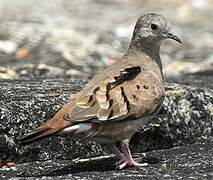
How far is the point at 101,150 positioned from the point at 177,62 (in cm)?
463

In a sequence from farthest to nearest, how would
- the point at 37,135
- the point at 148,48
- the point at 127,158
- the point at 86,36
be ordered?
the point at 86,36
the point at 148,48
the point at 127,158
the point at 37,135

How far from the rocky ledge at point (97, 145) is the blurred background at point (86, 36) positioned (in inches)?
66.9

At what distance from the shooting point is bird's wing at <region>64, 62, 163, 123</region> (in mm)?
5625

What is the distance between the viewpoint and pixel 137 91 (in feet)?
19.5

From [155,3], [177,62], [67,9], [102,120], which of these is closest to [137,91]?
[102,120]

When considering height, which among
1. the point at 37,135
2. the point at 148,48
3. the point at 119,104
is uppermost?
the point at 148,48

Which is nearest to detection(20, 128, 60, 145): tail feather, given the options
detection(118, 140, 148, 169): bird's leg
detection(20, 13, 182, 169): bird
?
detection(20, 13, 182, 169): bird

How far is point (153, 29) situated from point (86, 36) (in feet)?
19.0

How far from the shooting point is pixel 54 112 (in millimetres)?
6496

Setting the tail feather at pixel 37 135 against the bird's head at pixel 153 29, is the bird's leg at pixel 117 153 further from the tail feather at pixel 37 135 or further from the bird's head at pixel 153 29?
the bird's head at pixel 153 29

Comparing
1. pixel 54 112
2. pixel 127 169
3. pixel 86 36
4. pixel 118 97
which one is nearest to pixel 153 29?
pixel 118 97

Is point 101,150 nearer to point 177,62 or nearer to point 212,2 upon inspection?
point 177,62

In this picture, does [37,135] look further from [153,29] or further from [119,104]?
[153,29]

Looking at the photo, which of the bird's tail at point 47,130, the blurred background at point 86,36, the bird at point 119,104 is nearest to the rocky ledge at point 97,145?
the bird at point 119,104
